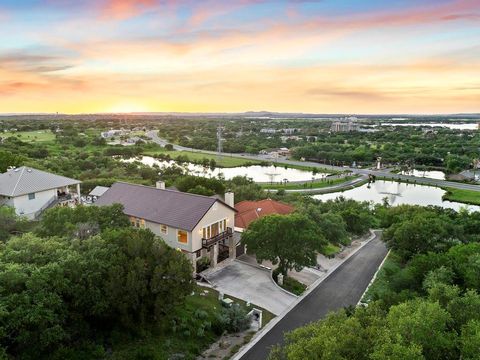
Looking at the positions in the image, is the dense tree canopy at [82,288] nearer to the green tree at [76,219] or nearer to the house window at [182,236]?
the green tree at [76,219]

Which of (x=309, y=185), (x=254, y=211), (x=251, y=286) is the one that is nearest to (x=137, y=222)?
(x=251, y=286)

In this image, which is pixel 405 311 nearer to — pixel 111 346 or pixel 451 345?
pixel 451 345

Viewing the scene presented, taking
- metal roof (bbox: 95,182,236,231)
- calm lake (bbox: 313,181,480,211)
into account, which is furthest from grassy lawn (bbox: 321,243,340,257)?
calm lake (bbox: 313,181,480,211)

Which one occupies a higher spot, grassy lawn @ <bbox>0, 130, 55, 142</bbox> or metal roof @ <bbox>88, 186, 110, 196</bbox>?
grassy lawn @ <bbox>0, 130, 55, 142</bbox>

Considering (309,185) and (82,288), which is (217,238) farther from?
(309,185)

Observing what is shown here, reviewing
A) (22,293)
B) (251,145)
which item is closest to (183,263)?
(22,293)

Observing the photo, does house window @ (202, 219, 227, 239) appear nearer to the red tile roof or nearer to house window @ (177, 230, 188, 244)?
house window @ (177, 230, 188, 244)

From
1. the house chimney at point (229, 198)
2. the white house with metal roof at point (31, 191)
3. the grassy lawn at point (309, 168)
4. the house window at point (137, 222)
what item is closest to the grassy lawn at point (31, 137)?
the grassy lawn at point (309, 168)
